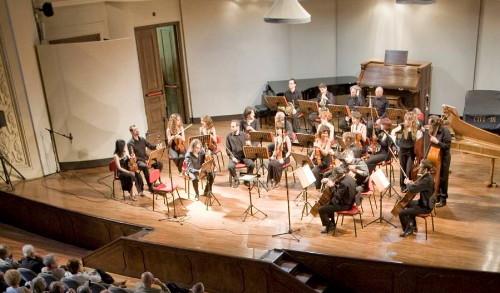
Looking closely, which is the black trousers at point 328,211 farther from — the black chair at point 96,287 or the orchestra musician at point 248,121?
the black chair at point 96,287

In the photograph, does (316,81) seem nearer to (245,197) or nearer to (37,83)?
(245,197)

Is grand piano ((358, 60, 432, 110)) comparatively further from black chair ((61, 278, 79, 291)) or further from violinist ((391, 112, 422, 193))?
black chair ((61, 278, 79, 291))

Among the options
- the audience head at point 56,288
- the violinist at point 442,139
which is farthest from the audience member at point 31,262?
the violinist at point 442,139

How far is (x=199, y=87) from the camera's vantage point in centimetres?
1381

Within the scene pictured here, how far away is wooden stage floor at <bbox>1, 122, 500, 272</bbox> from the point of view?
7.35 m

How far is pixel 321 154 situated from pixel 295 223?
4.44 ft

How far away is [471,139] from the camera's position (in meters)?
8.65

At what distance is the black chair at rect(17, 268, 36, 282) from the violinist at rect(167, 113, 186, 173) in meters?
3.79

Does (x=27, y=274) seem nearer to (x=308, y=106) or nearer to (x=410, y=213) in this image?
(x=410, y=213)

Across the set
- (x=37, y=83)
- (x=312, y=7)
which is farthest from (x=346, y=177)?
(x=312, y=7)

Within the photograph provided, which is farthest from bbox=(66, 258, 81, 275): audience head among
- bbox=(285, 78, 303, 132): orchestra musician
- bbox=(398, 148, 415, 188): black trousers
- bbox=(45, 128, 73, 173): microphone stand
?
bbox=(285, 78, 303, 132): orchestra musician

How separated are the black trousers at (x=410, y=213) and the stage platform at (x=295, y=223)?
0.19 m

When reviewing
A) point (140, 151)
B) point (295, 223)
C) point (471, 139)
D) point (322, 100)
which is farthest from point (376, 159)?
point (140, 151)

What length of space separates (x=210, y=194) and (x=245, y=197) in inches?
24.1
